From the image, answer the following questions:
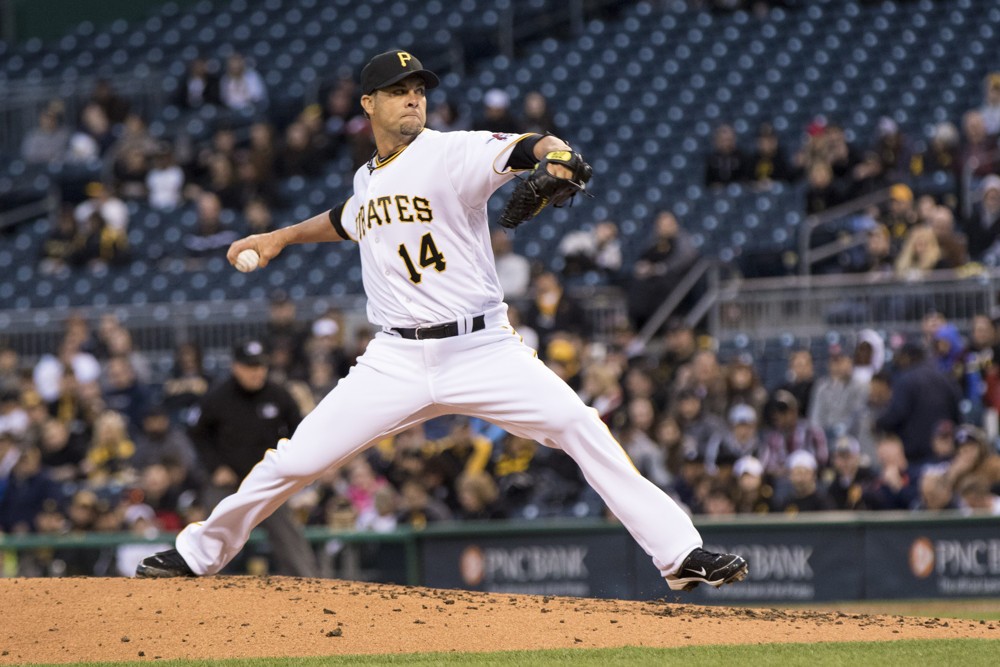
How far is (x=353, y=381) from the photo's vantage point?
5.91 metres

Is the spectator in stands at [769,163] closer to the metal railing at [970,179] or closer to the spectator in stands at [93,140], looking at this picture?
the metal railing at [970,179]

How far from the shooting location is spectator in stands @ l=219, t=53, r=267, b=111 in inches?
742

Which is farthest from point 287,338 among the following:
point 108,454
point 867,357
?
point 867,357

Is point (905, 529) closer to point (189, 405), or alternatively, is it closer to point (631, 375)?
point (631, 375)

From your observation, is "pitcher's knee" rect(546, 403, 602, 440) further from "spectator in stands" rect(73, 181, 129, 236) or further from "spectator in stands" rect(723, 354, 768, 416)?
"spectator in stands" rect(73, 181, 129, 236)

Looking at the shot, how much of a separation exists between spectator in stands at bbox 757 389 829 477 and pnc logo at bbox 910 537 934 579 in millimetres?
1029

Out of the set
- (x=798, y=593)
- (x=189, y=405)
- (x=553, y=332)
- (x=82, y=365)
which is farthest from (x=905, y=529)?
(x=82, y=365)

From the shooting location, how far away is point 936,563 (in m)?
10.2

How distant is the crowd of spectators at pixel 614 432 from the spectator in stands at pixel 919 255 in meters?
0.54

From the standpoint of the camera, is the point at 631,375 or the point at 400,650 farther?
the point at 631,375

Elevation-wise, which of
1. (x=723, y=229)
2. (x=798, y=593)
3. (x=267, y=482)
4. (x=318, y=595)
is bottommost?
(x=798, y=593)

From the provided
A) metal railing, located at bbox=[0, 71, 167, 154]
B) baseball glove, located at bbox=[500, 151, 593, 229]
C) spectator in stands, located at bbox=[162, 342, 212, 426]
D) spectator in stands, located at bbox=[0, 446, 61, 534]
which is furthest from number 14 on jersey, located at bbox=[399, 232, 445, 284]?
metal railing, located at bbox=[0, 71, 167, 154]

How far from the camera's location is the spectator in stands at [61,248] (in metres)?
17.2

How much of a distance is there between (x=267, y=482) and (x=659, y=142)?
10903mm
